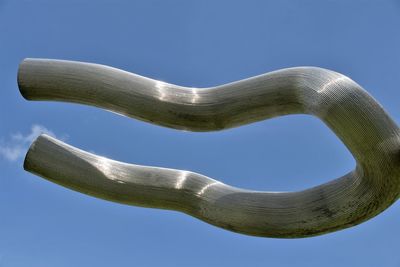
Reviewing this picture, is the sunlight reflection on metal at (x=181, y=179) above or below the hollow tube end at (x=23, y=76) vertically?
below

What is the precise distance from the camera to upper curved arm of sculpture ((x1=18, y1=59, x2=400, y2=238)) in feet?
12.6

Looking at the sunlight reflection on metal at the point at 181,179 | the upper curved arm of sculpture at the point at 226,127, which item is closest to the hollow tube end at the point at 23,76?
the upper curved arm of sculpture at the point at 226,127

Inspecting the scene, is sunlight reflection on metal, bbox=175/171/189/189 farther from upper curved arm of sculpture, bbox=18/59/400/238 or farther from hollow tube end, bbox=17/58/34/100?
hollow tube end, bbox=17/58/34/100

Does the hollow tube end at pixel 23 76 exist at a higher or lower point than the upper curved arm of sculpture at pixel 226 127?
higher

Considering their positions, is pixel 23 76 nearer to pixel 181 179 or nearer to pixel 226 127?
pixel 181 179

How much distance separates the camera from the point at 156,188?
484 centimetres

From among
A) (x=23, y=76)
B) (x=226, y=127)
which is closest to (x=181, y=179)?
(x=226, y=127)

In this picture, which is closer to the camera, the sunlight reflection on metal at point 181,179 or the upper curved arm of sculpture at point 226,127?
the upper curved arm of sculpture at point 226,127

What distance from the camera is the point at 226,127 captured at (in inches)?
182

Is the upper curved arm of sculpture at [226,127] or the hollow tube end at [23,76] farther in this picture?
the hollow tube end at [23,76]

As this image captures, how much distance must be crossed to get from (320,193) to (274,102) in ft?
2.51

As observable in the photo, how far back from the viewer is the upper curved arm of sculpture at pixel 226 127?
3.83 m

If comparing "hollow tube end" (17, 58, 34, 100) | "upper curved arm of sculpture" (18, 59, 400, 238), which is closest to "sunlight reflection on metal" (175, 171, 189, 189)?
"upper curved arm of sculpture" (18, 59, 400, 238)

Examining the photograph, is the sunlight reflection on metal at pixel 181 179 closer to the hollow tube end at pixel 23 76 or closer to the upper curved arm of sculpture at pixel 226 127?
the upper curved arm of sculpture at pixel 226 127
